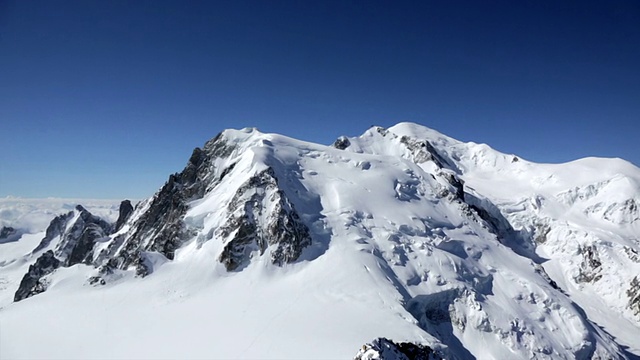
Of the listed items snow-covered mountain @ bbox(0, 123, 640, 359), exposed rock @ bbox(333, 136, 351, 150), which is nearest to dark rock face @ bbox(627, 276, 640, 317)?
snow-covered mountain @ bbox(0, 123, 640, 359)

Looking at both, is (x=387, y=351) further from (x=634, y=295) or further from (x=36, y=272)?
(x=36, y=272)

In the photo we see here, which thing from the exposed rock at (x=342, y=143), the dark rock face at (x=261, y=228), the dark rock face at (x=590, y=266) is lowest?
the dark rock face at (x=590, y=266)

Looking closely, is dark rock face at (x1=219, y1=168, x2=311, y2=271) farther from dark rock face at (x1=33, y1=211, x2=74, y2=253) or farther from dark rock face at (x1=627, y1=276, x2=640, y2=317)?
dark rock face at (x1=33, y1=211, x2=74, y2=253)

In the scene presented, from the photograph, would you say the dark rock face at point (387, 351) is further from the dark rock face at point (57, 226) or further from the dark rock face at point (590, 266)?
the dark rock face at point (57, 226)

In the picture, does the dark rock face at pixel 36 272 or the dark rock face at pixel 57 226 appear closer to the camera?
the dark rock face at pixel 36 272

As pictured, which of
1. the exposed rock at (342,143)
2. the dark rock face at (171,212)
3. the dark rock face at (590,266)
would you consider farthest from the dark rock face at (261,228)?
the dark rock face at (590,266)

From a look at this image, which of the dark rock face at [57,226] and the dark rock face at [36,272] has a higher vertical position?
the dark rock face at [57,226]

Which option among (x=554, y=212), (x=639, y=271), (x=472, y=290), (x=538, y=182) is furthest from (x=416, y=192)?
(x=538, y=182)

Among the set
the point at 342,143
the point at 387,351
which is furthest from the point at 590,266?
the point at 387,351

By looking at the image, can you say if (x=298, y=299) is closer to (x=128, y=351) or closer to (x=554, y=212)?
(x=128, y=351)
